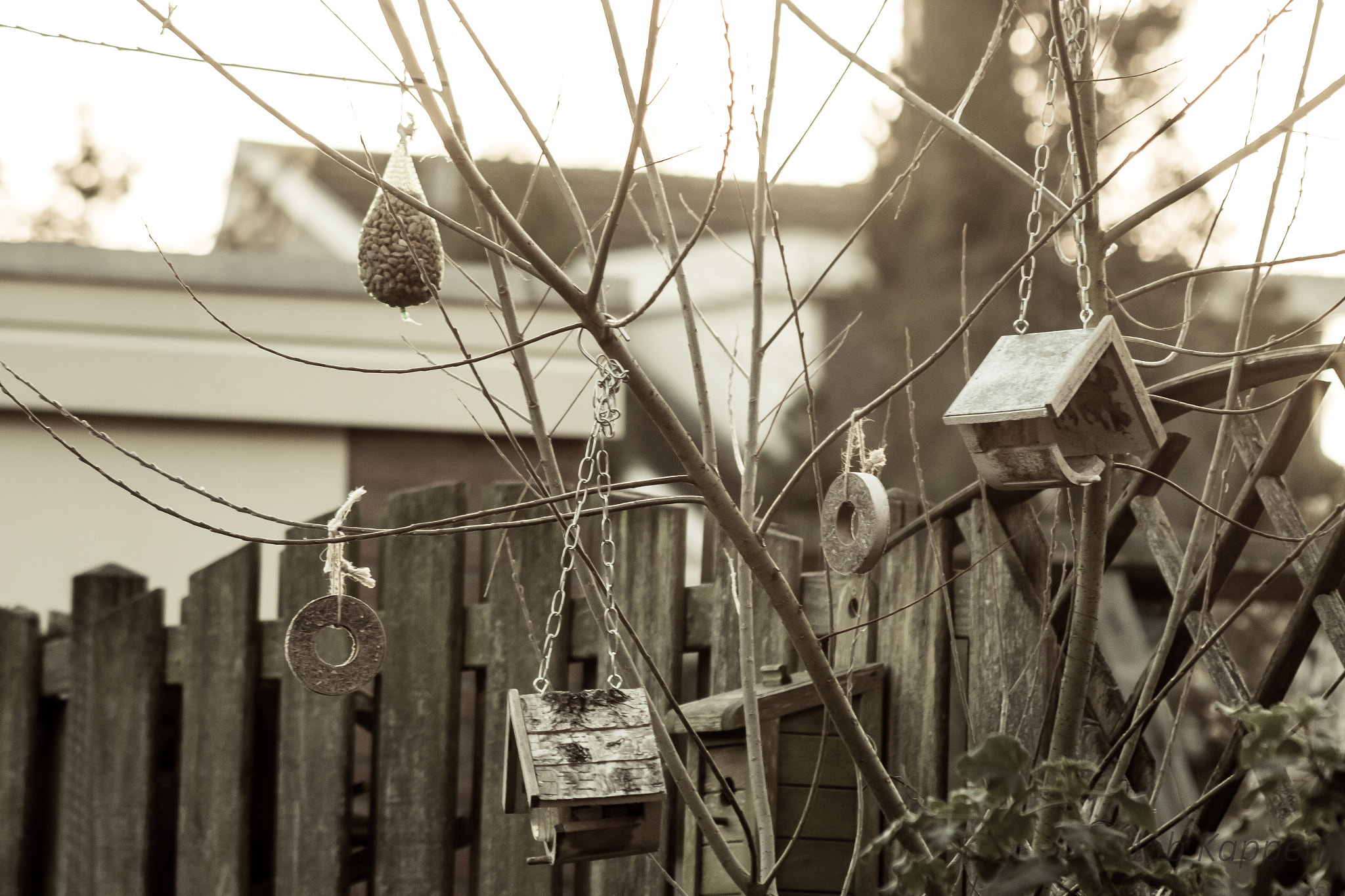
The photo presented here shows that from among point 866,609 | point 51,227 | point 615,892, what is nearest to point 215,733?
point 615,892

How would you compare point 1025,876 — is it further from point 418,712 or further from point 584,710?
point 418,712

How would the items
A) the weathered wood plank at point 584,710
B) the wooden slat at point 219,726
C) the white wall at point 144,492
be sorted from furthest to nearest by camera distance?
the white wall at point 144,492, the wooden slat at point 219,726, the weathered wood plank at point 584,710

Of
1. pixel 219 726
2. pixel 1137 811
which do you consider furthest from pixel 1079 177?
pixel 219 726

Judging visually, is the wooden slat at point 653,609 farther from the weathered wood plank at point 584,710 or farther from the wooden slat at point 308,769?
the weathered wood plank at point 584,710

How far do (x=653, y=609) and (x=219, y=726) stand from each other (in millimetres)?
989

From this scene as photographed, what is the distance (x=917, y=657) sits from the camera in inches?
78.4

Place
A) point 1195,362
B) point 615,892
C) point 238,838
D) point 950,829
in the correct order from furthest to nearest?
point 1195,362 < point 238,838 < point 615,892 < point 950,829

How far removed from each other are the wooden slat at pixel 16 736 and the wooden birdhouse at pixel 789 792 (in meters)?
1.59

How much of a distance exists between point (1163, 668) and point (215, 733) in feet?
6.13

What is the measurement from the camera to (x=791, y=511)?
13.9 ft

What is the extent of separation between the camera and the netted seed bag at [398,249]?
1.49 meters

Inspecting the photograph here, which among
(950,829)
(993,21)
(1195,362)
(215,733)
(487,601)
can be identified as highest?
(993,21)

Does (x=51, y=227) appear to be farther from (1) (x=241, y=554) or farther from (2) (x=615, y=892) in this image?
(2) (x=615, y=892)

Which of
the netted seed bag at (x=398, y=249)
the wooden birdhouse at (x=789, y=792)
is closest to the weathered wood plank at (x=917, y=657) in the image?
the wooden birdhouse at (x=789, y=792)
